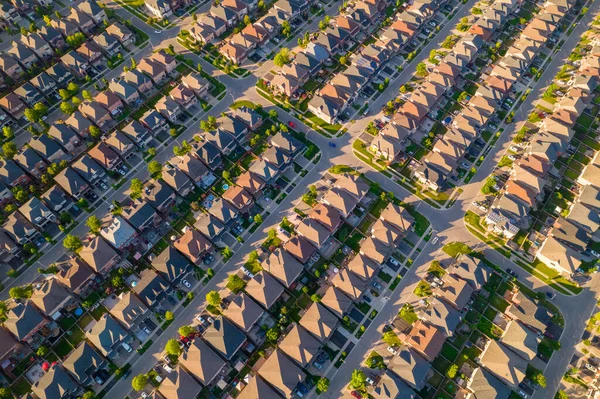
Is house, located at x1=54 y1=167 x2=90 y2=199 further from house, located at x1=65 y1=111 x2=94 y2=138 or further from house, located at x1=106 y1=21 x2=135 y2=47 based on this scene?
house, located at x1=106 y1=21 x2=135 y2=47

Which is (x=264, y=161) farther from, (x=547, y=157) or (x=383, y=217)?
(x=547, y=157)

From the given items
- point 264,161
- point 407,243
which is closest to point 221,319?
point 264,161

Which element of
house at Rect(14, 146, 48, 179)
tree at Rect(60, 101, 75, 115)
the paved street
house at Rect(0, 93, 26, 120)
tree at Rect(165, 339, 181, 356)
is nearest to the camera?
tree at Rect(165, 339, 181, 356)

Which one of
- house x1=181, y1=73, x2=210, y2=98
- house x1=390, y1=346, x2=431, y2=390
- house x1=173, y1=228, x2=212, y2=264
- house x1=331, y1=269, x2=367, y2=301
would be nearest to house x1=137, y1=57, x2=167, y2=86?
house x1=181, y1=73, x2=210, y2=98

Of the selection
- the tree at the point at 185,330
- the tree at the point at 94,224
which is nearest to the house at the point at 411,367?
the tree at the point at 185,330

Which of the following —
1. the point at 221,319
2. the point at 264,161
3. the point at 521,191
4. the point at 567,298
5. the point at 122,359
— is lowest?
the point at 122,359

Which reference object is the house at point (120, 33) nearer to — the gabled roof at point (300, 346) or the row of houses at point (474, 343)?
the gabled roof at point (300, 346)
